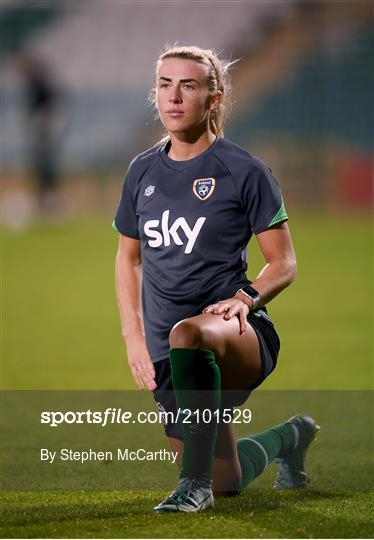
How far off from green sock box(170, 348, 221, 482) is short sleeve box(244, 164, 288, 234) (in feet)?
1.53

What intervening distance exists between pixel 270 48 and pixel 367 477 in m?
26.6

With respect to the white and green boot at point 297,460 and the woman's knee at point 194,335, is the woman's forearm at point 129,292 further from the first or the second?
the white and green boot at point 297,460

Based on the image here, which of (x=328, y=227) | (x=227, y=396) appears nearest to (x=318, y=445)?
(x=227, y=396)

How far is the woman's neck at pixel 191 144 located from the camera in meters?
3.56

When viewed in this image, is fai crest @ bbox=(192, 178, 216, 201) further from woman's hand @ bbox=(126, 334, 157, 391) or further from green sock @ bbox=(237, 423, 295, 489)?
green sock @ bbox=(237, 423, 295, 489)

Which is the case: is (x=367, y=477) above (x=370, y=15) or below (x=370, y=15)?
below

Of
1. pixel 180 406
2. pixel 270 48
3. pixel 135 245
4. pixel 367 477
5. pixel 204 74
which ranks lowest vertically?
pixel 367 477

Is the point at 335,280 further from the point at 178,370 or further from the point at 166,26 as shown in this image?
the point at 166,26

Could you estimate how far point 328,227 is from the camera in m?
19.9

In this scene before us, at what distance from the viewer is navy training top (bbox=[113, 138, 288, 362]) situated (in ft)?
11.2

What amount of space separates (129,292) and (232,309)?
548 mm

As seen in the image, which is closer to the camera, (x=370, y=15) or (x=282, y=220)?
(x=282, y=220)

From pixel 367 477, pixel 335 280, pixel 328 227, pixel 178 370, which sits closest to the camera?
pixel 178 370

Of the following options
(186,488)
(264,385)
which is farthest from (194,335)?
(264,385)
